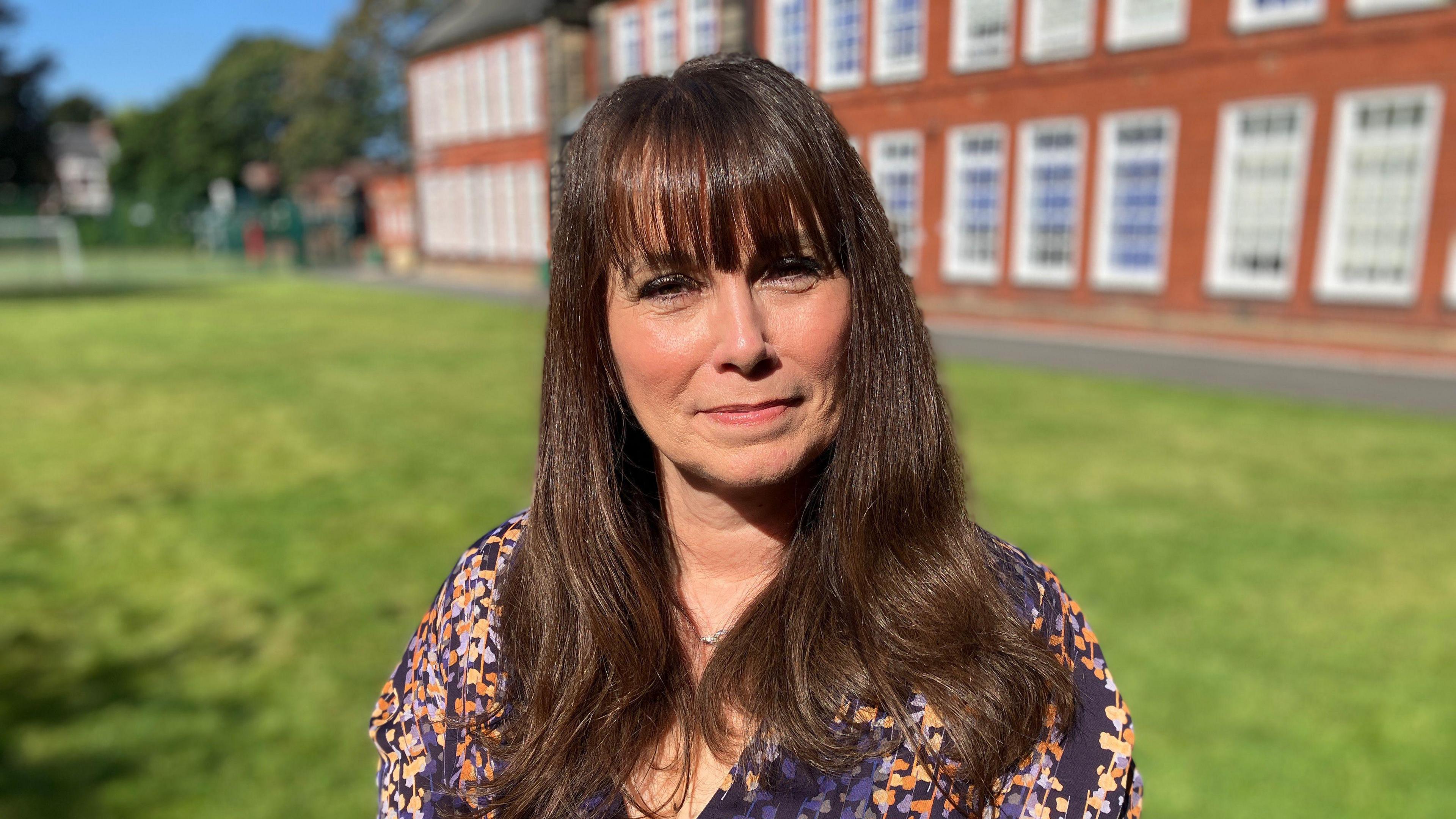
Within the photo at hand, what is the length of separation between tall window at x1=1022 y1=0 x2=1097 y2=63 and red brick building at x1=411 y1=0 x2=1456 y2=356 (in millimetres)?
37

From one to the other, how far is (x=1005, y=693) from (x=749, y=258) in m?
0.75

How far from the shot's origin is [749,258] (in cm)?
141

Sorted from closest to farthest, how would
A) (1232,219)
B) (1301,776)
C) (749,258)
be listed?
(749,258) → (1301,776) → (1232,219)

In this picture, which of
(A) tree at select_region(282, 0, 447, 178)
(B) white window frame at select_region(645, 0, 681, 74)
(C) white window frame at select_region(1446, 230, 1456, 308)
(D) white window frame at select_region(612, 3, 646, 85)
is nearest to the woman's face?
(D) white window frame at select_region(612, 3, 646, 85)

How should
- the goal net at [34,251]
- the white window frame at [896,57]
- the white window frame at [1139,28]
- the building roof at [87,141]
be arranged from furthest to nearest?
the building roof at [87,141], the goal net at [34,251], the white window frame at [896,57], the white window frame at [1139,28]

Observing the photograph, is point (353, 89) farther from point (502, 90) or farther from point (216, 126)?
point (502, 90)

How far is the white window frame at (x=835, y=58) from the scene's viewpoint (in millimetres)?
13665

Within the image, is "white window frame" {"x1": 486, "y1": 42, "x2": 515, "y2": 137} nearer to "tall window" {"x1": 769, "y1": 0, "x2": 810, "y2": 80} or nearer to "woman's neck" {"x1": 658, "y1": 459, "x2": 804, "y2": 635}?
"tall window" {"x1": 769, "y1": 0, "x2": 810, "y2": 80}

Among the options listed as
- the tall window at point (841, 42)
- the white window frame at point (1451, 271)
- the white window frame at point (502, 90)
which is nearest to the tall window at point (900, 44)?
the tall window at point (841, 42)

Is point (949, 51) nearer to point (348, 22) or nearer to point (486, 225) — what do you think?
point (486, 225)

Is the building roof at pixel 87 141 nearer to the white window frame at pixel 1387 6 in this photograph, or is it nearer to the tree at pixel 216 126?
the tree at pixel 216 126

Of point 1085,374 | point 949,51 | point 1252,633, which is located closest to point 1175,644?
point 1252,633

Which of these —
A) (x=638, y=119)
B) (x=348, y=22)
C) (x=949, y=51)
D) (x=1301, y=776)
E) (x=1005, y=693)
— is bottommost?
(x=1301, y=776)

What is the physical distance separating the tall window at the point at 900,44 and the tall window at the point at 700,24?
234 inches
